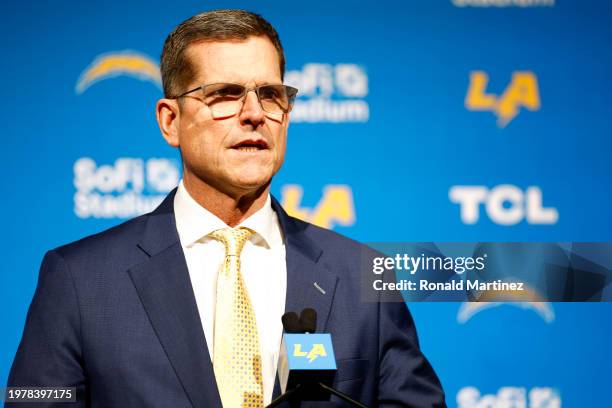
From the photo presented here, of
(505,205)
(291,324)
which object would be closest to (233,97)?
(291,324)

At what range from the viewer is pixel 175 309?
1.80 m

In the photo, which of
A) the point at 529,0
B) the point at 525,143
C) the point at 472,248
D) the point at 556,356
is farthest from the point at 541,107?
the point at 556,356

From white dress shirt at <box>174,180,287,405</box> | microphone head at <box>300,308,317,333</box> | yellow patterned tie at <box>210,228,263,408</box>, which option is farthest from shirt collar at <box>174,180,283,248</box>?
microphone head at <box>300,308,317,333</box>

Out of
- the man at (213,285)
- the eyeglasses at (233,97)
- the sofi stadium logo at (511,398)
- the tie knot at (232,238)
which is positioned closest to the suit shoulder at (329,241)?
the man at (213,285)

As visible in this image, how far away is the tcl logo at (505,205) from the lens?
118 inches

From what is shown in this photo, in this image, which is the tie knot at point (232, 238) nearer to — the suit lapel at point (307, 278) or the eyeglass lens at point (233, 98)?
the suit lapel at point (307, 278)

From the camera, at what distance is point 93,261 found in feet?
6.17

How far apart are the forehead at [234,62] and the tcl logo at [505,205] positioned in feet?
4.16

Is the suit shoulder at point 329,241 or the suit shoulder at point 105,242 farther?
the suit shoulder at point 329,241

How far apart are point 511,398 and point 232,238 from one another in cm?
152

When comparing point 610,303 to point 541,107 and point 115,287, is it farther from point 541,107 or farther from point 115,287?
point 115,287

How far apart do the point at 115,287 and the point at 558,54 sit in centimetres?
198

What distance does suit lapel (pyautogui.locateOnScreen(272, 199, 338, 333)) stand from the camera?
187cm

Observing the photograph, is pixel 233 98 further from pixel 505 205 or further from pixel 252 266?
pixel 505 205
